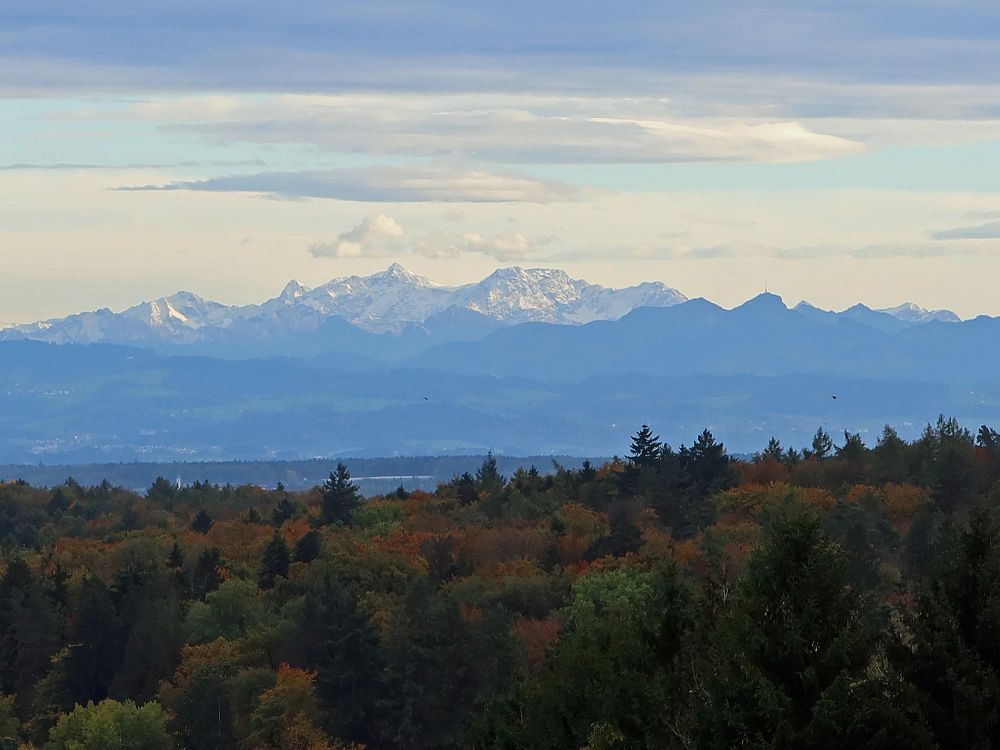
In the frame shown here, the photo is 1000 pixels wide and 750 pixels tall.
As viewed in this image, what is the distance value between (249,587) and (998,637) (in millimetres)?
78038

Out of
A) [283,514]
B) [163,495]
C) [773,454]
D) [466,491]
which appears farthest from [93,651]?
[163,495]

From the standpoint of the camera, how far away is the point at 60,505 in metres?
185

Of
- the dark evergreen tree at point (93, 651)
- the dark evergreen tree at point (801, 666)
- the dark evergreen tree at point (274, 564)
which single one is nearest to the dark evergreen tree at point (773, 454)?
the dark evergreen tree at point (274, 564)

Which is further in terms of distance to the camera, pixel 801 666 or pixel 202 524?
pixel 202 524

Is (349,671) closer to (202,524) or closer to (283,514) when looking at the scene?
(283,514)

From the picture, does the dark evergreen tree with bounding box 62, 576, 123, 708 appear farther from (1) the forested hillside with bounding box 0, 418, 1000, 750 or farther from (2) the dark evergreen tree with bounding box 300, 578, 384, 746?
(2) the dark evergreen tree with bounding box 300, 578, 384, 746

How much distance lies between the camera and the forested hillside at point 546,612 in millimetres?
27906

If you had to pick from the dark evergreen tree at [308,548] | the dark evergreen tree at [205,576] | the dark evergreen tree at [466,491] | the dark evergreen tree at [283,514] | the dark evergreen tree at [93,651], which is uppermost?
the dark evergreen tree at [466,491]

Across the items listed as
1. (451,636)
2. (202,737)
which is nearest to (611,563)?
(451,636)

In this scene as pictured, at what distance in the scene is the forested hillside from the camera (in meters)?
27.9

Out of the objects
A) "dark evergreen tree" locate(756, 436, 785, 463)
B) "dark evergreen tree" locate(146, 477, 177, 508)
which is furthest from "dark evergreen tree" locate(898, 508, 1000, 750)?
"dark evergreen tree" locate(146, 477, 177, 508)

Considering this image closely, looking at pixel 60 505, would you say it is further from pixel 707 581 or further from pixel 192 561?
pixel 707 581

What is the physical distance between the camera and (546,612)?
93125mm

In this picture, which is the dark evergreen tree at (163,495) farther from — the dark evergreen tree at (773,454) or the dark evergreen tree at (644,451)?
the dark evergreen tree at (644,451)
